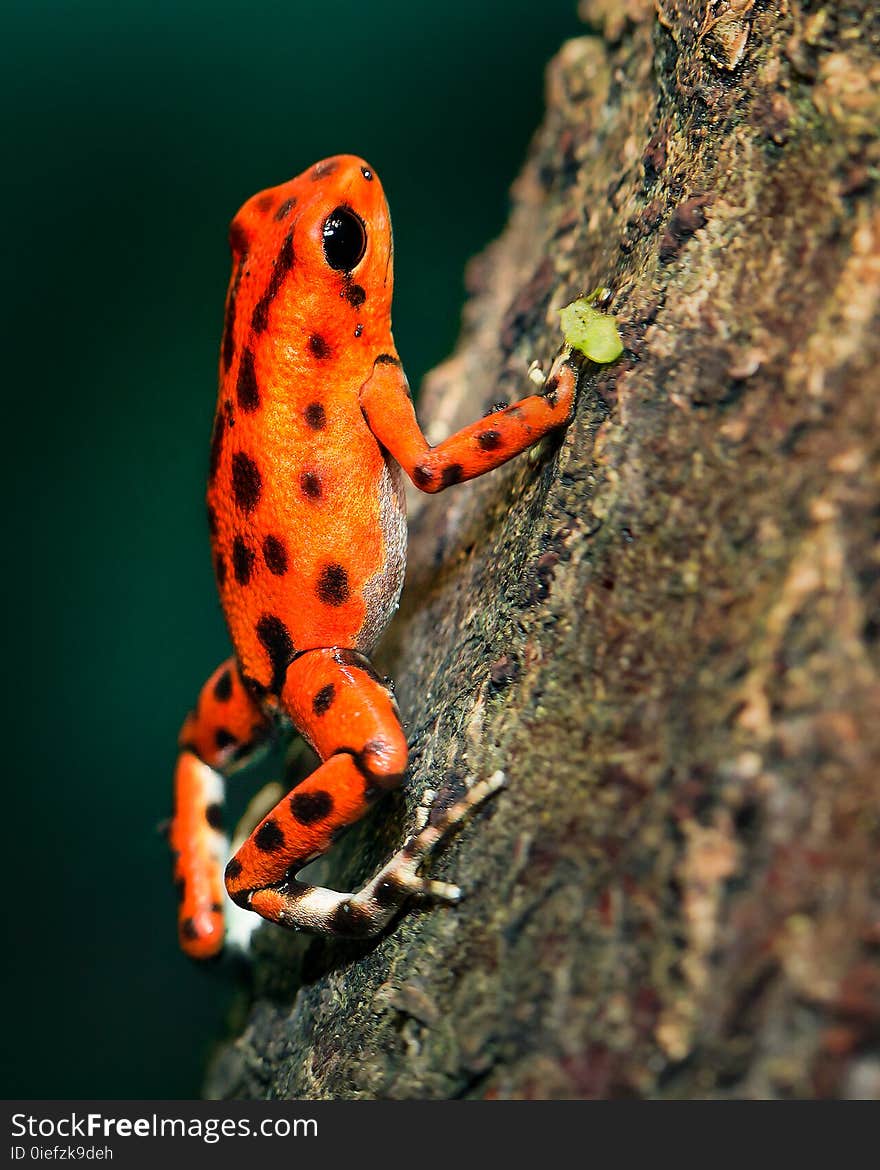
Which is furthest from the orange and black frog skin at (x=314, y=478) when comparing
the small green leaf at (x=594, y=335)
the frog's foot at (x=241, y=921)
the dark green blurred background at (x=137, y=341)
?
the dark green blurred background at (x=137, y=341)

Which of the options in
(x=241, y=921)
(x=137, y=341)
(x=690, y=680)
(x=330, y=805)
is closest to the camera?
(x=690, y=680)

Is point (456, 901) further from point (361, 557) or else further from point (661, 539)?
point (361, 557)

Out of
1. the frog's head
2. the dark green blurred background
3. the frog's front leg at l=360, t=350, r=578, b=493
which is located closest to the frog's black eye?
the frog's head

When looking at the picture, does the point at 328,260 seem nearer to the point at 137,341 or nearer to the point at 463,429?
the point at 463,429

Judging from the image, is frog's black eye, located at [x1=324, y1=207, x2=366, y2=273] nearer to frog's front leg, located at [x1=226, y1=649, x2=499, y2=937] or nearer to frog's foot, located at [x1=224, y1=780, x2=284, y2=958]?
frog's front leg, located at [x1=226, y1=649, x2=499, y2=937]

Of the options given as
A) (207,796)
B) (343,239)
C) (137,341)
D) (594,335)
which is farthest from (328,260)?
(137,341)

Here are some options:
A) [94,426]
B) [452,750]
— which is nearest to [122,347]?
[94,426]
